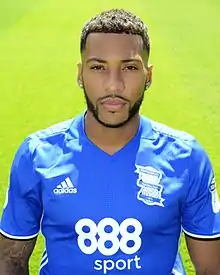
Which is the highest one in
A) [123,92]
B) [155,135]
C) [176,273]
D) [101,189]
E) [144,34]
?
[144,34]

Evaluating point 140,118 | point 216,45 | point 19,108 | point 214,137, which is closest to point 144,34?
point 140,118

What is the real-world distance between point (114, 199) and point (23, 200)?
11.3 inches

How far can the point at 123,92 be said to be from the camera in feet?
6.72

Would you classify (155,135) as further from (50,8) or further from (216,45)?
(50,8)

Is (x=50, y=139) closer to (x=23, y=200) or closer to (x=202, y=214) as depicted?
(x=23, y=200)

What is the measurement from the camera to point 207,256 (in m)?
2.18

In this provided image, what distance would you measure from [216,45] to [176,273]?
5084 millimetres

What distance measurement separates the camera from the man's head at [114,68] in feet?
6.73

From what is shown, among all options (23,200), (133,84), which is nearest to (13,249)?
(23,200)

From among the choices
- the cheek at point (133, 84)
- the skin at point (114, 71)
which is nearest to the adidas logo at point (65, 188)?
the skin at point (114, 71)

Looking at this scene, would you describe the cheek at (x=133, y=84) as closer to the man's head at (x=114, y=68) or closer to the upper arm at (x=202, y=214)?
the man's head at (x=114, y=68)

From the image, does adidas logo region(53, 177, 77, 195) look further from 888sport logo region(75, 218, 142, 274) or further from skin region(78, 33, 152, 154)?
skin region(78, 33, 152, 154)

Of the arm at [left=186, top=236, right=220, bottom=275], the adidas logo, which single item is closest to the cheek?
the adidas logo

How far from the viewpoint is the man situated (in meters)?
2.08
